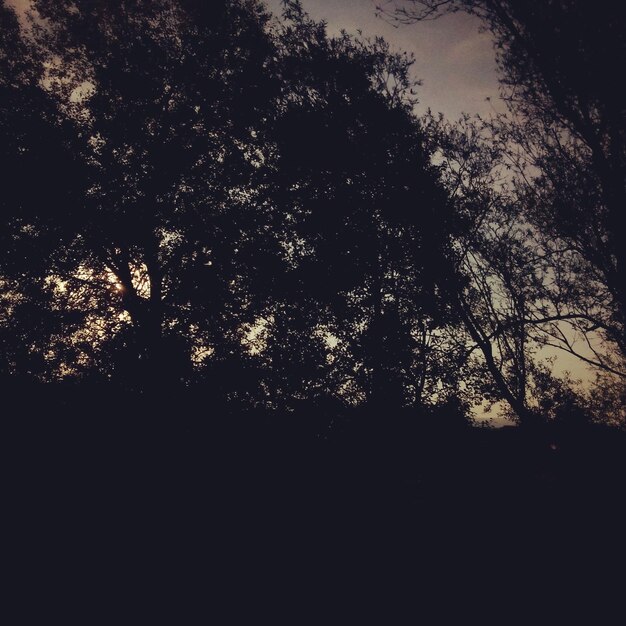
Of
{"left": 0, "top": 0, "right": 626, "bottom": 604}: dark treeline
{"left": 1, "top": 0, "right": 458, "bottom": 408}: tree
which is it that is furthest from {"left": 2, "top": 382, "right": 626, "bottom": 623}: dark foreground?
{"left": 1, "top": 0, "right": 458, "bottom": 408}: tree

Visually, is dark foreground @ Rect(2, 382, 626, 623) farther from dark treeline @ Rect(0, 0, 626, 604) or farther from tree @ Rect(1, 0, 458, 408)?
tree @ Rect(1, 0, 458, 408)

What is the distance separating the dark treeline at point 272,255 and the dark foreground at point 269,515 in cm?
20

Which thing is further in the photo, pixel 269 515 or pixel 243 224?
pixel 243 224

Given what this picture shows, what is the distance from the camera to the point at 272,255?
1602 centimetres

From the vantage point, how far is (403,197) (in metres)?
14.1

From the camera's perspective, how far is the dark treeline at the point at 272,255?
10672 millimetres

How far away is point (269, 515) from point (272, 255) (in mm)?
10439

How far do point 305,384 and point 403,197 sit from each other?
828 centimetres

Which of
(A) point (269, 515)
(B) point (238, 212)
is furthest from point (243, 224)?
(A) point (269, 515)

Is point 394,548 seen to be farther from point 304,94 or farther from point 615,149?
point 304,94

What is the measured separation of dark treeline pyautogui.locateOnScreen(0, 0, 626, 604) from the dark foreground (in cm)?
20

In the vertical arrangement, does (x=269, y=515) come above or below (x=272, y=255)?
below

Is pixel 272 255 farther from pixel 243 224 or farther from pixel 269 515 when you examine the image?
pixel 269 515

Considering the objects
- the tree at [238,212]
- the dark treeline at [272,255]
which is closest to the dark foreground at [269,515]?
Answer: the dark treeline at [272,255]
